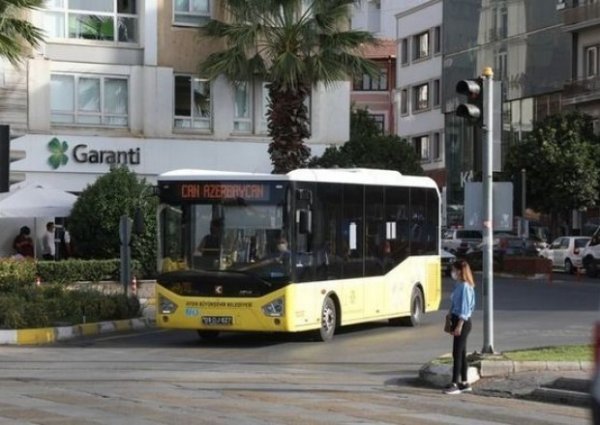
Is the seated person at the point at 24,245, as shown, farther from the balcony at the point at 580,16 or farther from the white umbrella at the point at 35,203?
the balcony at the point at 580,16

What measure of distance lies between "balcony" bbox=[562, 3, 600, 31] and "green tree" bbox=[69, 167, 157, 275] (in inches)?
1406

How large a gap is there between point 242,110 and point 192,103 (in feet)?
5.54

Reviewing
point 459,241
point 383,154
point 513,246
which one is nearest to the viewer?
point 513,246

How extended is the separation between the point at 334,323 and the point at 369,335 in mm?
1672

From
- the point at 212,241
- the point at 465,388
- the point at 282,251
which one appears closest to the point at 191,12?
the point at 212,241

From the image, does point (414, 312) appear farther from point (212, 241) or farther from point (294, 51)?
point (294, 51)

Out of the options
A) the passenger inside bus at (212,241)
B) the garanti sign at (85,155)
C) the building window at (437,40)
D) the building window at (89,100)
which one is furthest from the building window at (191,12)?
the building window at (437,40)

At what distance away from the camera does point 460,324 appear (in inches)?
595

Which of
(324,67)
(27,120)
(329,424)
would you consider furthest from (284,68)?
(329,424)

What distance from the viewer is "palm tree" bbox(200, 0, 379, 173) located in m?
33.8

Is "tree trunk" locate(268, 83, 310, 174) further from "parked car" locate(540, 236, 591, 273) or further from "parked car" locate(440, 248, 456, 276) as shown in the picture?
"parked car" locate(540, 236, 591, 273)

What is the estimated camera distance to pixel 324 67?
110 feet

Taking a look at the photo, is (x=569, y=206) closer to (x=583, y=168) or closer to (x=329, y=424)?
(x=583, y=168)

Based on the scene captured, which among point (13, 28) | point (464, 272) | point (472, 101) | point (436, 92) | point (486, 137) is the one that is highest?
point (436, 92)
